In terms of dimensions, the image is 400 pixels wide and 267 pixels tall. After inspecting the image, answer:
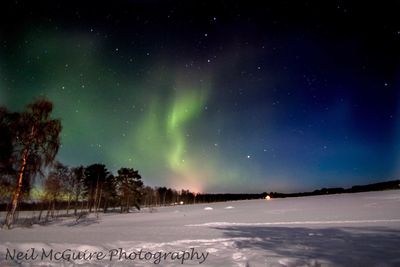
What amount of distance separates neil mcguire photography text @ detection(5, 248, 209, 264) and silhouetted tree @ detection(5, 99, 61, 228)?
549 inches

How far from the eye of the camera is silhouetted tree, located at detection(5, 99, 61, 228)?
2120 centimetres

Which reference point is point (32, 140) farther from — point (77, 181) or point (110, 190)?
point (110, 190)

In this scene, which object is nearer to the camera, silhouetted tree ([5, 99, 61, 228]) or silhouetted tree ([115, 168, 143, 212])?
silhouetted tree ([5, 99, 61, 228])

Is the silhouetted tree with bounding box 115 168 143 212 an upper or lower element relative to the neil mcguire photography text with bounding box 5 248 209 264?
upper

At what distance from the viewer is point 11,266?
718 cm

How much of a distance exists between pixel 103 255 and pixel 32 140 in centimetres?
1642

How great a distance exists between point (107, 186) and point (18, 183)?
156ft

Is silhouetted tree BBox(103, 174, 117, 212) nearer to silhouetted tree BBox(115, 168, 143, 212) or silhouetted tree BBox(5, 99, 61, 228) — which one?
silhouetted tree BBox(115, 168, 143, 212)

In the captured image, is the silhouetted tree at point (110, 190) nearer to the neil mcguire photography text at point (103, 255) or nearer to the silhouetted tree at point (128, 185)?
the silhouetted tree at point (128, 185)

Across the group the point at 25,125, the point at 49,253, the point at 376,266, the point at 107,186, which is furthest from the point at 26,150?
the point at 107,186

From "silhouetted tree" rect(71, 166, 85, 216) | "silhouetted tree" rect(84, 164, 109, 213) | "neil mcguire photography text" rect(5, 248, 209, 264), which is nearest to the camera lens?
"neil mcguire photography text" rect(5, 248, 209, 264)

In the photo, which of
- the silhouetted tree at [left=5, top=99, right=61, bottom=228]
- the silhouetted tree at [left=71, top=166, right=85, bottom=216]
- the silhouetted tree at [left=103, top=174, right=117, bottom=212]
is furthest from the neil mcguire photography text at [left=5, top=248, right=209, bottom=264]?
the silhouetted tree at [left=103, top=174, right=117, bottom=212]

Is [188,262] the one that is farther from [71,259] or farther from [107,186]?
[107,186]

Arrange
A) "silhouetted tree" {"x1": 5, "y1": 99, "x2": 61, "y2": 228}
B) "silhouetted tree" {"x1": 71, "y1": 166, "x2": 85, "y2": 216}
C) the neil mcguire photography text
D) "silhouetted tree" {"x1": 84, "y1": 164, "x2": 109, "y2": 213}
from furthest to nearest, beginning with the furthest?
"silhouetted tree" {"x1": 84, "y1": 164, "x2": 109, "y2": 213} → "silhouetted tree" {"x1": 71, "y1": 166, "x2": 85, "y2": 216} → "silhouetted tree" {"x1": 5, "y1": 99, "x2": 61, "y2": 228} → the neil mcguire photography text
